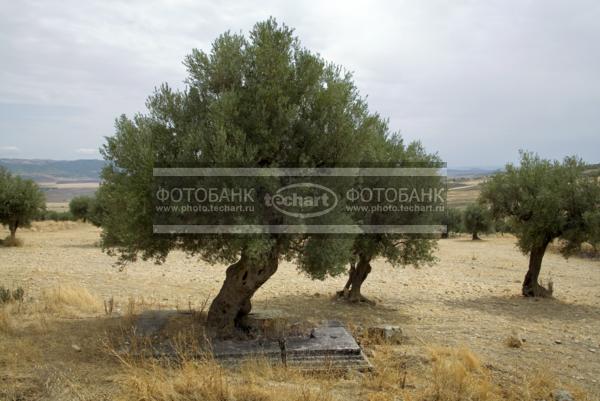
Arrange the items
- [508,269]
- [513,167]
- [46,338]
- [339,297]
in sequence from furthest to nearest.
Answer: [508,269] → [513,167] → [339,297] → [46,338]

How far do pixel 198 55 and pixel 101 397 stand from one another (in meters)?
6.65

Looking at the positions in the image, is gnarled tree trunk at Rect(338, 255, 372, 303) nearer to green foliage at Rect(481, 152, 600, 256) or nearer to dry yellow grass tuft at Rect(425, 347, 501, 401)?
green foliage at Rect(481, 152, 600, 256)

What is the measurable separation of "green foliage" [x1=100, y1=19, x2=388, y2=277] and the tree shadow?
28.1 feet

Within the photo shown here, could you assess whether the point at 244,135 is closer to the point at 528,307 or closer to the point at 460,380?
the point at 460,380

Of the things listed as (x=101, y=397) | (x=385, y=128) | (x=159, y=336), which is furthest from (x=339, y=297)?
(x=101, y=397)

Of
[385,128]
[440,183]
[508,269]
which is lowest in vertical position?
[508,269]

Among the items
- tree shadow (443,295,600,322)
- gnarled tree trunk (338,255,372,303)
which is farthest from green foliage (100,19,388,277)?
tree shadow (443,295,600,322)

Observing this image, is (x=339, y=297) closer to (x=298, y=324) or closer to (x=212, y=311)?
(x=298, y=324)

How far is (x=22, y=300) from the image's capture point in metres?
12.4

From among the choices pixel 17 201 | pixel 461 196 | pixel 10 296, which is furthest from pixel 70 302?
pixel 461 196

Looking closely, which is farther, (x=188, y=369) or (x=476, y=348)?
(x=476, y=348)

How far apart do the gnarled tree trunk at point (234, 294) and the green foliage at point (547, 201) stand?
11767 mm

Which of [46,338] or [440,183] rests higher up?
[440,183]

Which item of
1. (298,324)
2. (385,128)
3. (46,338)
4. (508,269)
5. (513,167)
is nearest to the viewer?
(46,338)
